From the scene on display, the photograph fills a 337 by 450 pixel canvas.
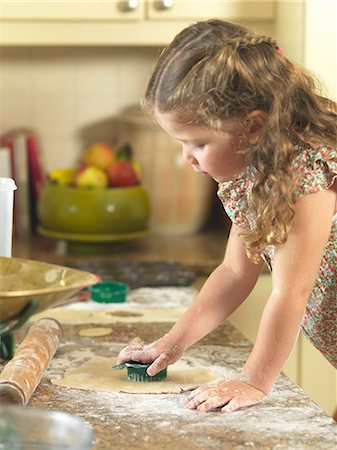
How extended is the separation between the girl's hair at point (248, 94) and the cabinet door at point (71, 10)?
1406 millimetres

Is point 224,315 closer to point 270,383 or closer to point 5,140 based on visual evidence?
point 270,383

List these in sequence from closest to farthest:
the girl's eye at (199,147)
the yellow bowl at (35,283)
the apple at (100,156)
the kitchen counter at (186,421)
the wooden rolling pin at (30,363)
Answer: the yellow bowl at (35,283)
the kitchen counter at (186,421)
the wooden rolling pin at (30,363)
the girl's eye at (199,147)
the apple at (100,156)

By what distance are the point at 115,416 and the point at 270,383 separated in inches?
9.4

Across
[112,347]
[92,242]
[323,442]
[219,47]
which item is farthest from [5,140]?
[323,442]

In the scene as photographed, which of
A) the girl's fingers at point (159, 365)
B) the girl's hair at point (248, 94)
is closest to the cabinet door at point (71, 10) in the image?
the girl's hair at point (248, 94)

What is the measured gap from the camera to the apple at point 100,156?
2980 millimetres

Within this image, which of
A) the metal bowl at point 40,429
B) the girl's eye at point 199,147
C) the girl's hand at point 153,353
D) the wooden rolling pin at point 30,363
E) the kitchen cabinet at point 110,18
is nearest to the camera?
the metal bowl at point 40,429

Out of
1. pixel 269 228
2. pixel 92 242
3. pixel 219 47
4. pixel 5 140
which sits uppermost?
pixel 219 47

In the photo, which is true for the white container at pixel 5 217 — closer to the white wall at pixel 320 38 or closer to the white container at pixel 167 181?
the white wall at pixel 320 38

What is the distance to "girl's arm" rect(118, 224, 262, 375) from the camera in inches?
60.2

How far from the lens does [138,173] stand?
299cm

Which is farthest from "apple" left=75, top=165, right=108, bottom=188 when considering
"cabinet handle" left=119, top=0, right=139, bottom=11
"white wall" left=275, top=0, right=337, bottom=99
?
"white wall" left=275, top=0, right=337, bottom=99

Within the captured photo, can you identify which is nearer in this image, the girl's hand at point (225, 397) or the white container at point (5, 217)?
the girl's hand at point (225, 397)

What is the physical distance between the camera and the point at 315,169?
1.41 meters
